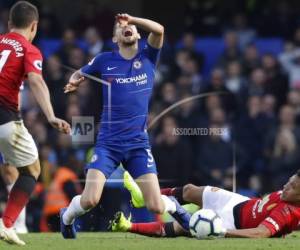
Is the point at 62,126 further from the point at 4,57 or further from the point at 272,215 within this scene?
the point at 272,215

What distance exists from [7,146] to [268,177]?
286 inches

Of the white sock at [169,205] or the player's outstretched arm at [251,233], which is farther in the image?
the white sock at [169,205]

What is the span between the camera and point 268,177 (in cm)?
1709

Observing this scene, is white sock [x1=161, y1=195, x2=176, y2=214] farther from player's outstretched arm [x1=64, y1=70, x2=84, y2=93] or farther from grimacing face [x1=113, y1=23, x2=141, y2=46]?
grimacing face [x1=113, y1=23, x2=141, y2=46]

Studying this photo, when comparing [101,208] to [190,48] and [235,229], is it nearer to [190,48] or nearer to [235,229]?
[235,229]

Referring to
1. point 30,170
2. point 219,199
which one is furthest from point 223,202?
point 30,170

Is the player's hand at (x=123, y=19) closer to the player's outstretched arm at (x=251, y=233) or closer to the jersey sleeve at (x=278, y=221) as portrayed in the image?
the player's outstretched arm at (x=251, y=233)

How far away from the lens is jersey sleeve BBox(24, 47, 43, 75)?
10398 mm

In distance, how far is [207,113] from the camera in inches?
671

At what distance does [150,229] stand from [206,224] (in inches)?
31.0

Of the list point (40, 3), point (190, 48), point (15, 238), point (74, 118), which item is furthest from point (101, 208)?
point (40, 3)

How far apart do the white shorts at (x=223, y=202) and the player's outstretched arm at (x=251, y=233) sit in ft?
1.88

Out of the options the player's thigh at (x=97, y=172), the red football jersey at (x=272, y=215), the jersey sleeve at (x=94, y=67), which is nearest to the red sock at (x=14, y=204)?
the player's thigh at (x=97, y=172)

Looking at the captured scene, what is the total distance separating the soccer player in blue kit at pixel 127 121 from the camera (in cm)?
1121
